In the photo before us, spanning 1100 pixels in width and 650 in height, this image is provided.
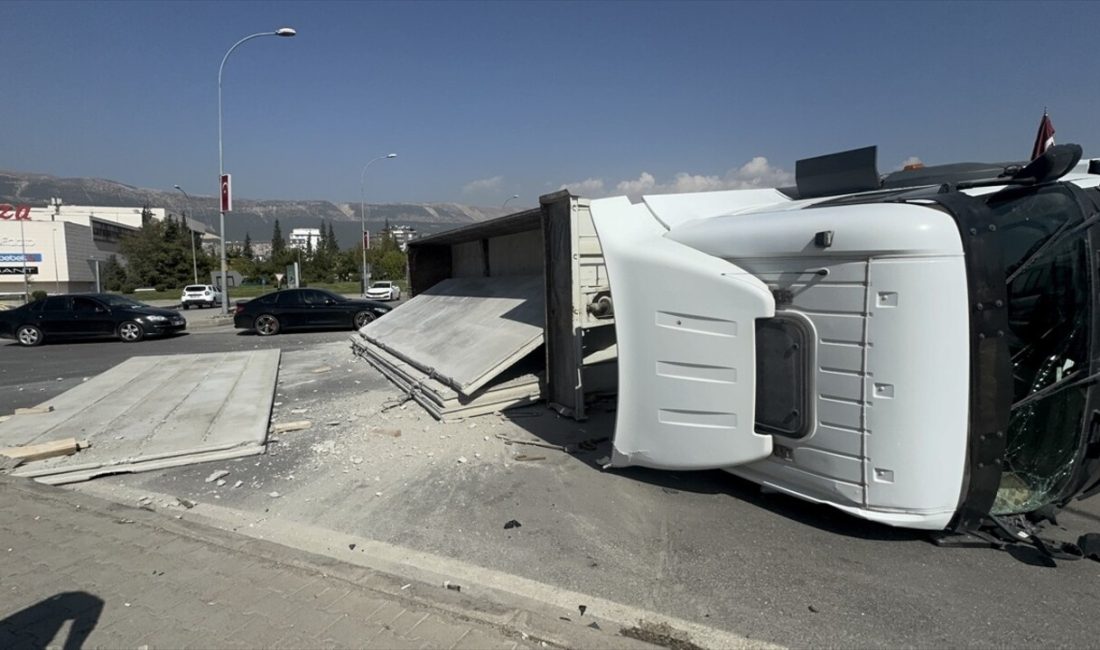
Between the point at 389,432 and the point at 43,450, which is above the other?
the point at 43,450

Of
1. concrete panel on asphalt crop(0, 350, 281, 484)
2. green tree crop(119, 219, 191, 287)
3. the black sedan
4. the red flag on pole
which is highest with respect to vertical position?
green tree crop(119, 219, 191, 287)

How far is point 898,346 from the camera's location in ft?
10.1

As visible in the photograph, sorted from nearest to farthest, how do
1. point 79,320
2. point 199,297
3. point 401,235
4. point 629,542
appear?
1. point 629,542
2. point 79,320
3. point 199,297
4. point 401,235

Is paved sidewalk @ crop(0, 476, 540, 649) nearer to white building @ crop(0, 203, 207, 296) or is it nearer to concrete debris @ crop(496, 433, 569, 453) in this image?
concrete debris @ crop(496, 433, 569, 453)

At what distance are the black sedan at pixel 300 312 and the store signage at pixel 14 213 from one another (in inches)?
2223

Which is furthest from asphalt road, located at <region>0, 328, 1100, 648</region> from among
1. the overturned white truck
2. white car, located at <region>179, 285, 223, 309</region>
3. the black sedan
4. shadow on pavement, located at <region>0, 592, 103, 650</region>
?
white car, located at <region>179, 285, 223, 309</region>

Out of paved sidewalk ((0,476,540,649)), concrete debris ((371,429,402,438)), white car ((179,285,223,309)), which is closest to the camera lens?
paved sidewalk ((0,476,540,649))

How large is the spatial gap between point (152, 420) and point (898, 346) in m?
7.76

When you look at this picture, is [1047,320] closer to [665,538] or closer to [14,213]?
[665,538]

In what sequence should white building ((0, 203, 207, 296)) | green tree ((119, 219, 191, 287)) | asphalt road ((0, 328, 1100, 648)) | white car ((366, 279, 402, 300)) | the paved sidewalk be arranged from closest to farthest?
the paved sidewalk < asphalt road ((0, 328, 1100, 648)) < white car ((366, 279, 402, 300)) < white building ((0, 203, 207, 296)) < green tree ((119, 219, 191, 287))

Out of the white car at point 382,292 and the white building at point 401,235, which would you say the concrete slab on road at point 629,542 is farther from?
the white car at point 382,292

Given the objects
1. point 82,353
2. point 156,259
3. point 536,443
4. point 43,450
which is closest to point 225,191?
point 82,353

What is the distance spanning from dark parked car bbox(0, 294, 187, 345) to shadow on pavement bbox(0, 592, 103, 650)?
16.2m

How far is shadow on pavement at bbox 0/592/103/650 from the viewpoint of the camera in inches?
103
